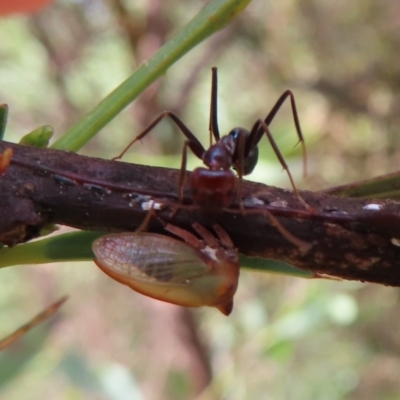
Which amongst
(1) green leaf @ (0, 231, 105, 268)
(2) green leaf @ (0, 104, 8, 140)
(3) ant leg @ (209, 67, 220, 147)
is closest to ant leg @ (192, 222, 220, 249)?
(1) green leaf @ (0, 231, 105, 268)

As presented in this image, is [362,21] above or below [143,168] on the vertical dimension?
below

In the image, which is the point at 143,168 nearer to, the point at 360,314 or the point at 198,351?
the point at 360,314

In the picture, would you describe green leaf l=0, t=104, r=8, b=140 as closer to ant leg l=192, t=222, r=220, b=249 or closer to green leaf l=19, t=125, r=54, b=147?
green leaf l=19, t=125, r=54, b=147

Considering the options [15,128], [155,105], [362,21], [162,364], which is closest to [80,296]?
[162,364]

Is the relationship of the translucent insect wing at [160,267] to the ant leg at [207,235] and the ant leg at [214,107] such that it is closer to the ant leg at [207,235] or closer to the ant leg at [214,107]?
the ant leg at [207,235]

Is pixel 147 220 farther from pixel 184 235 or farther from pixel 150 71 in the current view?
pixel 150 71

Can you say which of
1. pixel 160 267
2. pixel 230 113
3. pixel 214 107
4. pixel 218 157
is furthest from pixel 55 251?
pixel 230 113

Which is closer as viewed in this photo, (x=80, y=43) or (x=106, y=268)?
(x=106, y=268)
